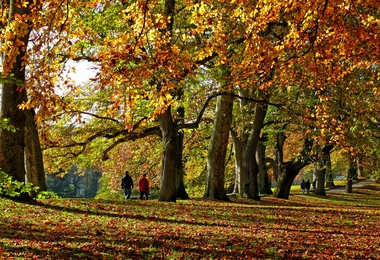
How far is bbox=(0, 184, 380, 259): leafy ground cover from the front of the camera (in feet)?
28.0

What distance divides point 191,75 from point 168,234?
749cm

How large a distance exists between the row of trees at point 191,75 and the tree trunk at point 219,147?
5cm

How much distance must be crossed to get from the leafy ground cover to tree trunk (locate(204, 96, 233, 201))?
6.15m

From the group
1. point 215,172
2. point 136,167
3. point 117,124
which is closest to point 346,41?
point 215,172

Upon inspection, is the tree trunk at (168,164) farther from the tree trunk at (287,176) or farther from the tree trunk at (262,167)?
the tree trunk at (262,167)

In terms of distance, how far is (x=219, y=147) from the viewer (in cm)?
2225

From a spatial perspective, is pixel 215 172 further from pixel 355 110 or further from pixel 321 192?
pixel 321 192

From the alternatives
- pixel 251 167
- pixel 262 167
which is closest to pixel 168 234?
pixel 251 167

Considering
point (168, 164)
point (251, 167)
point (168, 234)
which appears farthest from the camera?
point (251, 167)

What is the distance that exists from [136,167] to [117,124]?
12.6 m

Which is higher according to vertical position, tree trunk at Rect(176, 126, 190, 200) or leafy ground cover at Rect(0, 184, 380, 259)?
tree trunk at Rect(176, 126, 190, 200)

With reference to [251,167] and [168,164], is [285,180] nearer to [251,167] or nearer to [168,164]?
[251,167]

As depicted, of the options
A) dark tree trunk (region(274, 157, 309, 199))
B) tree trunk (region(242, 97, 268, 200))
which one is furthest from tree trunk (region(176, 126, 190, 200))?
dark tree trunk (region(274, 157, 309, 199))

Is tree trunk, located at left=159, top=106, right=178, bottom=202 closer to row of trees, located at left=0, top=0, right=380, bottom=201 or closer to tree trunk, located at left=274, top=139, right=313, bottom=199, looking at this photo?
row of trees, located at left=0, top=0, right=380, bottom=201
